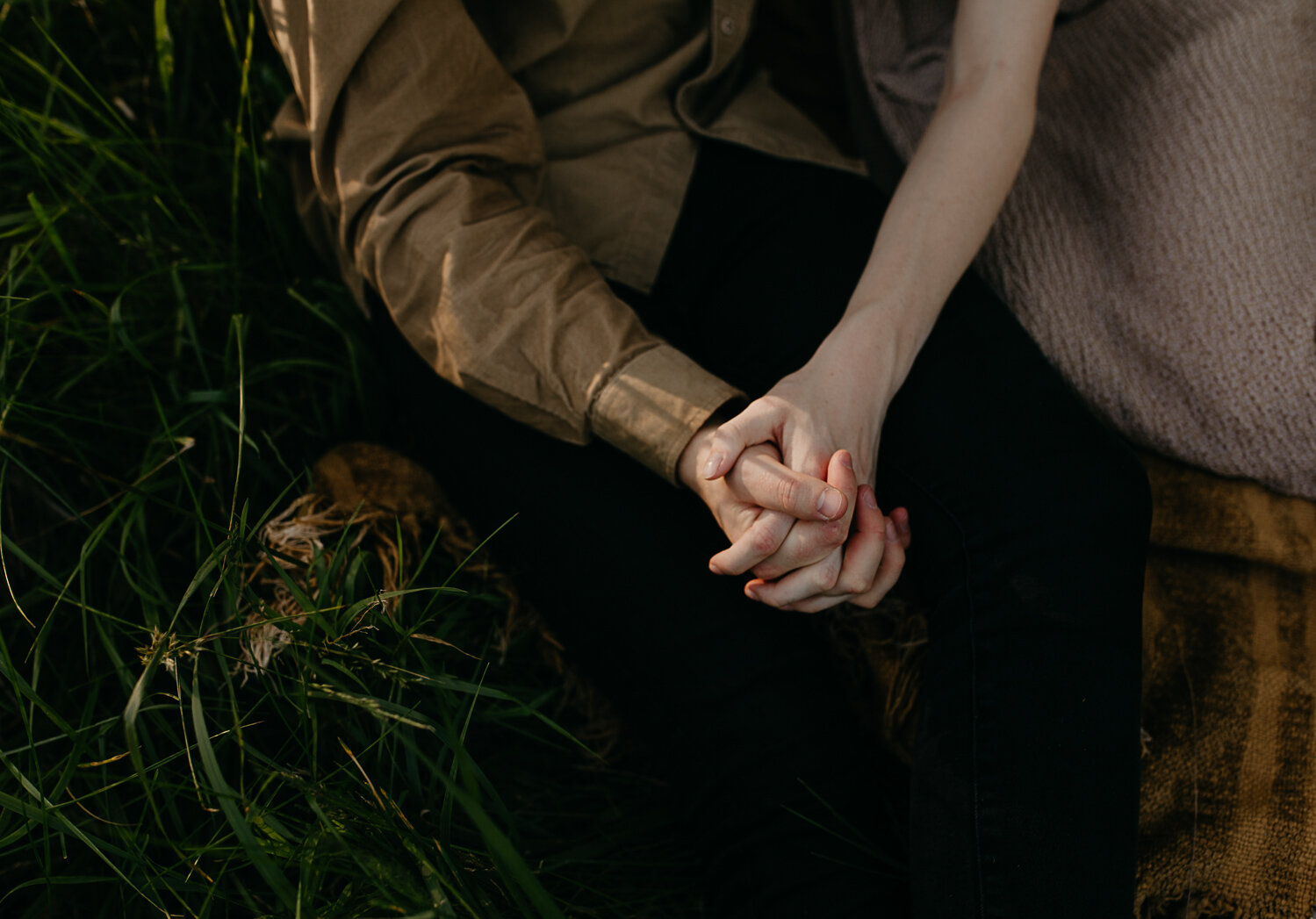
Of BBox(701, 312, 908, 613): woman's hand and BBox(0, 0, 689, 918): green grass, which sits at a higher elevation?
BBox(701, 312, 908, 613): woman's hand

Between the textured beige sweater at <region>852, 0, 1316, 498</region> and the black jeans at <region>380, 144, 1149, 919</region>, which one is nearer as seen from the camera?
the black jeans at <region>380, 144, 1149, 919</region>

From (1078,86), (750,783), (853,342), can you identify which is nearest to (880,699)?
(750,783)

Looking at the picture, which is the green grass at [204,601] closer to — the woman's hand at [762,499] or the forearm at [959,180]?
the woman's hand at [762,499]

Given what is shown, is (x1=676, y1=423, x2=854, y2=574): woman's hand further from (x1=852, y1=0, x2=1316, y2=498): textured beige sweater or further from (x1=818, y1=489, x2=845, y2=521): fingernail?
(x1=852, y1=0, x2=1316, y2=498): textured beige sweater

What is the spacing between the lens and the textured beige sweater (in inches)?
37.6

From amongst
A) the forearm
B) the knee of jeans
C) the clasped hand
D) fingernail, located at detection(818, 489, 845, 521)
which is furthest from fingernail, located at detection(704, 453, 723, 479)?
the knee of jeans

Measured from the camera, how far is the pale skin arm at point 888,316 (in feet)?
2.73

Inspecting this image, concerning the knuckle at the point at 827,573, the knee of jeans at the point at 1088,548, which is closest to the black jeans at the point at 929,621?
the knee of jeans at the point at 1088,548

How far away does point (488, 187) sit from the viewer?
926 mm

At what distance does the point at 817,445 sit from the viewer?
84cm

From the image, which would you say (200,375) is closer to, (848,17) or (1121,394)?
(848,17)

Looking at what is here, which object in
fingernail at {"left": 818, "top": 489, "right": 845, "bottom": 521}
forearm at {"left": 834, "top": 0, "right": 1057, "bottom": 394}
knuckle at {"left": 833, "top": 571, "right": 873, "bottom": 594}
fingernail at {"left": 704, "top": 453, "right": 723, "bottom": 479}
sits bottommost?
knuckle at {"left": 833, "top": 571, "right": 873, "bottom": 594}

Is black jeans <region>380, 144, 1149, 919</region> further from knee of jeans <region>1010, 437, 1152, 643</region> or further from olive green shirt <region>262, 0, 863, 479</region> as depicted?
olive green shirt <region>262, 0, 863, 479</region>

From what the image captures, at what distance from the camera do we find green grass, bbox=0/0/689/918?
0.81 m
